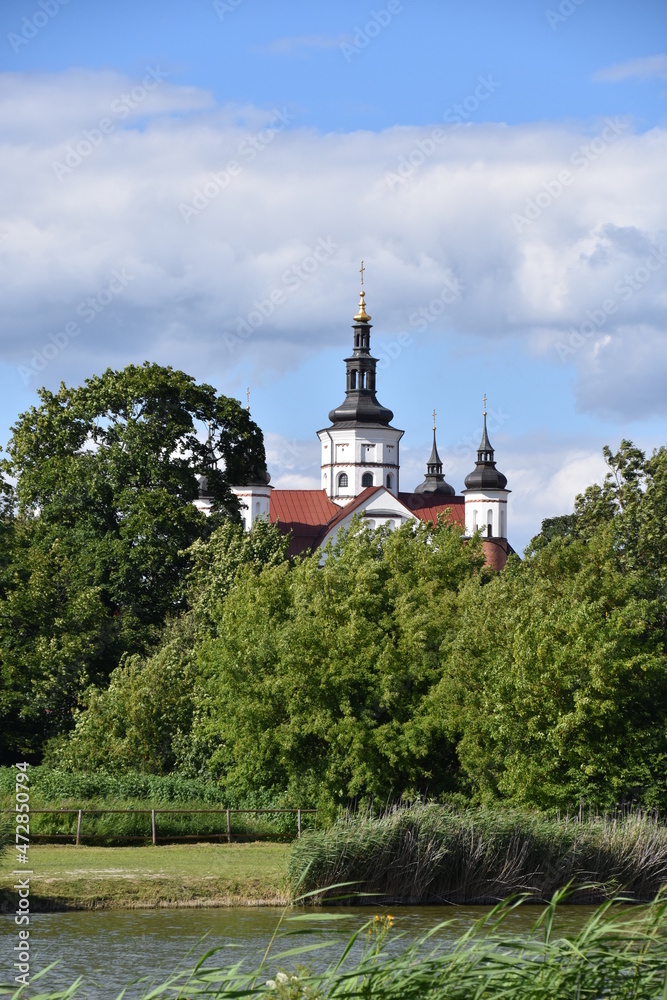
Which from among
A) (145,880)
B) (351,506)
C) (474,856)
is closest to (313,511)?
(351,506)

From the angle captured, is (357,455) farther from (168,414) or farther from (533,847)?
(533,847)

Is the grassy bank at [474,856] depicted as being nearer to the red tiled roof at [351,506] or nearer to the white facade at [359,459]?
the red tiled roof at [351,506]

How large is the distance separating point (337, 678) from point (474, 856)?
32.0 feet

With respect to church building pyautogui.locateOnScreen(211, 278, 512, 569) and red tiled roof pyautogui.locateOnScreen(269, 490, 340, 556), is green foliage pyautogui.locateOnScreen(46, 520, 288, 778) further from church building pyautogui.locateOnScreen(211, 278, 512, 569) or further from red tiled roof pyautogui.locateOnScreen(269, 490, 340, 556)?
church building pyautogui.locateOnScreen(211, 278, 512, 569)

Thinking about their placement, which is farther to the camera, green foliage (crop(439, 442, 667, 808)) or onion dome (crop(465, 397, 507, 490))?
onion dome (crop(465, 397, 507, 490))

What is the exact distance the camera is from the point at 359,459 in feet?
390

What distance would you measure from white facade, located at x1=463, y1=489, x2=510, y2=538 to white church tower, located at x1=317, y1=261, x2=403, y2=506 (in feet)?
22.8

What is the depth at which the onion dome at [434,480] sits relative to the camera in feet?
459

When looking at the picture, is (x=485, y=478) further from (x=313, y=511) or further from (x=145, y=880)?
(x=145, y=880)

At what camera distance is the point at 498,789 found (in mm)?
31953

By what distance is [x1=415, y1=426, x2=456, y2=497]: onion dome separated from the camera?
139875 mm

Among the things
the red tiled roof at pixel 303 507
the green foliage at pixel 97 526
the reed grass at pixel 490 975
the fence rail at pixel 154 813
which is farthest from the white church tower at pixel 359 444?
the reed grass at pixel 490 975

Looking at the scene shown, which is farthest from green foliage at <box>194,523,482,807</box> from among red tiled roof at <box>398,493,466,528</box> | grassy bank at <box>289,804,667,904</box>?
red tiled roof at <box>398,493,466,528</box>

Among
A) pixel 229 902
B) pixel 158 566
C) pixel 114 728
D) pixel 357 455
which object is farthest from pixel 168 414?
pixel 357 455
